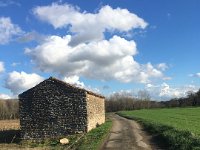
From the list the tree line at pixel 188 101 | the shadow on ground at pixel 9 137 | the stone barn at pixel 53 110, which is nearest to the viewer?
the stone barn at pixel 53 110

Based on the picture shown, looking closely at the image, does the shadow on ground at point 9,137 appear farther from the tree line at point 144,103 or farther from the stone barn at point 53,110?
the tree line at point 144,103

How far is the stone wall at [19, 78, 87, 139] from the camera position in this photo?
3747cm

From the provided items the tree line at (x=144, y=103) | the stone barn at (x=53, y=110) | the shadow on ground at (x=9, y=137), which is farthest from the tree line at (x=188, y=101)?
the stone barn at (x=53, y=110)

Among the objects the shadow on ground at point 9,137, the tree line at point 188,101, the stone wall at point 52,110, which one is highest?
the tree line at point 188,101

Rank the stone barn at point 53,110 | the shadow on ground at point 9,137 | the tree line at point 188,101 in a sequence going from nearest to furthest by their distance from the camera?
the stone barn at point 53,110 < the shadow on ground at point 9,137 < the tree line at point 188,101

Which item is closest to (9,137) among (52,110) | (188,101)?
(52,110)

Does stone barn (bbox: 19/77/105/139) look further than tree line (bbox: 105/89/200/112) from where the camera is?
No

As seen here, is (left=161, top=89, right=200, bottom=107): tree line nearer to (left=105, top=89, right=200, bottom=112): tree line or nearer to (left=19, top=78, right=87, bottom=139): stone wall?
(left=105, top=89, right=200, bottom=112): tree line

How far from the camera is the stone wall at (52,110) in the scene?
37469 millimetres

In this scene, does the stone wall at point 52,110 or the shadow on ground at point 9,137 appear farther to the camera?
the shadow on ground at point 9,137

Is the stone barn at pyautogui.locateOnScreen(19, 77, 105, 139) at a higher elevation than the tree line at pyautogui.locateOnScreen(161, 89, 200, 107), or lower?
lower

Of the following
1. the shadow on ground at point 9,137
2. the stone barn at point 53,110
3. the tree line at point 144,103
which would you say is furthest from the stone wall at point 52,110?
the tree line at point 144,103

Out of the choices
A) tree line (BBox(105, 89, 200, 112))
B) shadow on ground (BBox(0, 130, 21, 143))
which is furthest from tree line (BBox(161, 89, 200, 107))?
shadow on ground (BBox(0, 130, 21, 143))

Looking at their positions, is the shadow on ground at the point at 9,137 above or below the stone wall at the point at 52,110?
below
